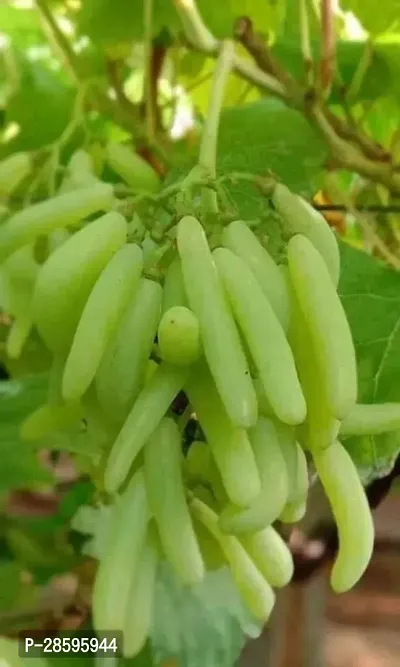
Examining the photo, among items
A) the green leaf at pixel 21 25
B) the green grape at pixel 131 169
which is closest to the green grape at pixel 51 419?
the green grape at pixel 131 169

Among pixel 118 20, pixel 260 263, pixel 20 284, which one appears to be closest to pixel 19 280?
pixel 20 284

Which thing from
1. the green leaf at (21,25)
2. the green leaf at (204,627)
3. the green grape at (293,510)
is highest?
the green leaf at (21,25)

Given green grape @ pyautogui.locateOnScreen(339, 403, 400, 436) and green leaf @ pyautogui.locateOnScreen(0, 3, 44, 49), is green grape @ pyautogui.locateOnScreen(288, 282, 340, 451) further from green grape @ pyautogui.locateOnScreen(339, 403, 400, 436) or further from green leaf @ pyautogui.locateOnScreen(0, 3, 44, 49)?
green leaf @ pyautogui.locateOnScreen(0, 3, 44, 49)

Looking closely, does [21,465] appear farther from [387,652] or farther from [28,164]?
[387,652]

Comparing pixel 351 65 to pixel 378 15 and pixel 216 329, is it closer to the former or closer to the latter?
pixel 378 15

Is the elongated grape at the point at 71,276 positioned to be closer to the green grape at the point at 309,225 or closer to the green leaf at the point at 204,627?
the green grape at the point at 309,225

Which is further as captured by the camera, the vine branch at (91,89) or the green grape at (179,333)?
the vine branch at (91,89)

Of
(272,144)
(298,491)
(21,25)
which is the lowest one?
(298,491)
